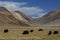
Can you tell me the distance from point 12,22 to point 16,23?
434cm

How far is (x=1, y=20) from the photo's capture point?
19375cm

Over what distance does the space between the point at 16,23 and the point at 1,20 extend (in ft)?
49.5

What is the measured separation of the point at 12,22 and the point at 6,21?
578 centimetres

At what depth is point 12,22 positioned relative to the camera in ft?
648

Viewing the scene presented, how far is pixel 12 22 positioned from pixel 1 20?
35.4 ft

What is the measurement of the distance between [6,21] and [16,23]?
32.9 feet

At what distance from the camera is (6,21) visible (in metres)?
196

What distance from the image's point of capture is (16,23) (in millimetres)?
199750

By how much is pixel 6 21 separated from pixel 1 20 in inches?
201
